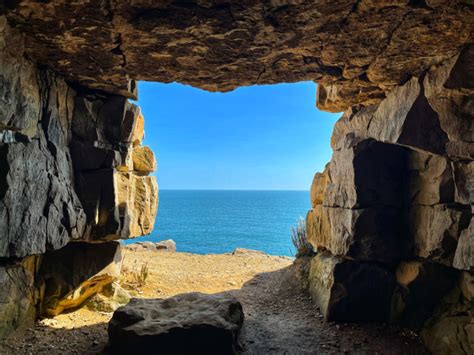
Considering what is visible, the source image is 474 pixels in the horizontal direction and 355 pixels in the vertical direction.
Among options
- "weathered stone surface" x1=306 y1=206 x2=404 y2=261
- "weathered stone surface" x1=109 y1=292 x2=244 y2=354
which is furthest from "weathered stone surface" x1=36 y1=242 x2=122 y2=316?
"weathered stone surface" x1=306 y1=206 x2=404 y2=261

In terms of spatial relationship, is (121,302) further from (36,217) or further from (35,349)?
Answer: (36,217)

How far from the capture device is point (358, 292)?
615 cm

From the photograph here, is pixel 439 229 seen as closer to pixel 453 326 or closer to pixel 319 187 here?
pixel 453 326

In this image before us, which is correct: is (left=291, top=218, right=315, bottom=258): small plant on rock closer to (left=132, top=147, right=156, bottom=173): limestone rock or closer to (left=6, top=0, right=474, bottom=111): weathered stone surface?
(left=132, top=147, right=156, bottom=173): limestone rock

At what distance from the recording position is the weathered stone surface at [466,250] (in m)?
4.36

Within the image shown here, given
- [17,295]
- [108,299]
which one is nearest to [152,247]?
[108,299]

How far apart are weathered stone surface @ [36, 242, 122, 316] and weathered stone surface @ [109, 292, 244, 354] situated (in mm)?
1406

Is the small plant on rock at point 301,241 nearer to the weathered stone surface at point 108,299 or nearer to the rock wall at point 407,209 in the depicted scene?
the rock wall at point 407,209

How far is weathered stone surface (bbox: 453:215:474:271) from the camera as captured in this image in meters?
4.36

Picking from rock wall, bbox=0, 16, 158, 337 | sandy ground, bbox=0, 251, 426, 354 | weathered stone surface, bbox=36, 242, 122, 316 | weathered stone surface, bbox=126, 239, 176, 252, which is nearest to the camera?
rock wall, bbox=0, 16, 158, 337

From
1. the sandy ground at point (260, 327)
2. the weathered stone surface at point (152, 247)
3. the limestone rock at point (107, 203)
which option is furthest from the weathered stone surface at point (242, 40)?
the weathered stone surface at point (152, 247)

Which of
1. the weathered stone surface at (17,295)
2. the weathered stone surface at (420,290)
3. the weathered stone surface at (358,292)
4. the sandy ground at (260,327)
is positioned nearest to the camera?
the weathered stone surface at (17,295)

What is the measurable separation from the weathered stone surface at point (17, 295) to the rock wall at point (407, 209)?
5.16 m

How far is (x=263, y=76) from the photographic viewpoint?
204 inches
